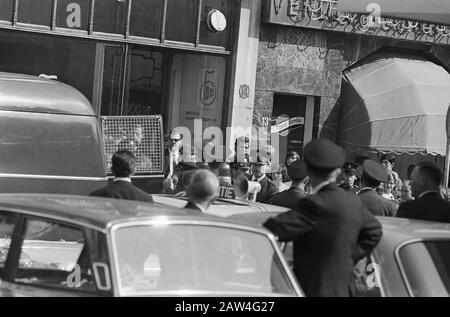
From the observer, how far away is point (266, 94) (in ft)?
59.0

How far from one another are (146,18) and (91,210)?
11.8 meters

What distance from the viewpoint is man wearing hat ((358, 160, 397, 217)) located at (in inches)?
339

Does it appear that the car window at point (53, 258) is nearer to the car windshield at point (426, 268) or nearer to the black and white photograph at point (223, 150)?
the black and white photograph at point (223, 150)

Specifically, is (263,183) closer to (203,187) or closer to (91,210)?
(203,187)

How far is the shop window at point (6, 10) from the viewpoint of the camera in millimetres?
15133

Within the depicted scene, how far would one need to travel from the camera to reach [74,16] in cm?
1588

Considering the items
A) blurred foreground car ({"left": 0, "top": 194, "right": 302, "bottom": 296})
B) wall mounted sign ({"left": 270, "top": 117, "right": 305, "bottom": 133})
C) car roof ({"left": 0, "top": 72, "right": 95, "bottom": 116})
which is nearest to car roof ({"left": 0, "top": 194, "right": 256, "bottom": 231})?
blurred foreground car ({"left": 0, "top": 194, "right": 302, "bottom": 296})

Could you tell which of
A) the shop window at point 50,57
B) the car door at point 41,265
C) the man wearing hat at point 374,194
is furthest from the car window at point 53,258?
the shop window at point 50,57

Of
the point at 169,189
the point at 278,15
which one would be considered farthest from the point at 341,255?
the point at 278,15

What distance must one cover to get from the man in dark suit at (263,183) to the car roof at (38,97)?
2.82 m

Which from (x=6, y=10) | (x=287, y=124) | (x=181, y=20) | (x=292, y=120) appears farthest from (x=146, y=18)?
(x=292, y=120)

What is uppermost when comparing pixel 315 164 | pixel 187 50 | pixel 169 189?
pixel 187 50

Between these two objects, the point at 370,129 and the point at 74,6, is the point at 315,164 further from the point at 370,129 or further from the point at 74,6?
the point at 370,129

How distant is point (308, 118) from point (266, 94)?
136cm
